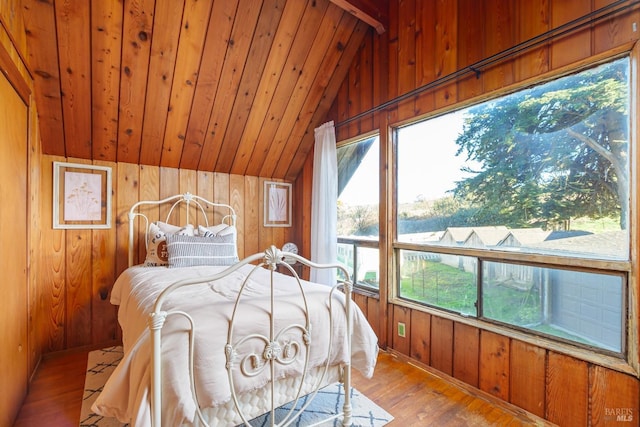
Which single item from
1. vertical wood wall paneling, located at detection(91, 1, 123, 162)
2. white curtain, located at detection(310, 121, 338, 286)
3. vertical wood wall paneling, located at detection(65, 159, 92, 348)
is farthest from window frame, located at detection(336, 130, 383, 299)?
vertical wood wall paneling, located at detection(65, 159, 92, 348)

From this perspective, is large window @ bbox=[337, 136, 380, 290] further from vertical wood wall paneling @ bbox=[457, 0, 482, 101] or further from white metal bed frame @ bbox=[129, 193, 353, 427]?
white metal bed frame @ bbox=[129, 193, 353, 427]

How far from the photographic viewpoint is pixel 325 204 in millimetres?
3164

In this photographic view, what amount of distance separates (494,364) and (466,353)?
7.4 inches

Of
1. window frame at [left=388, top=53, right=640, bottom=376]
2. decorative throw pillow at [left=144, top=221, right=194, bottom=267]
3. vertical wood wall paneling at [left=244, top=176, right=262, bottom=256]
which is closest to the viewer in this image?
window frame at [left=388, top=53, right=640, bottom=376]

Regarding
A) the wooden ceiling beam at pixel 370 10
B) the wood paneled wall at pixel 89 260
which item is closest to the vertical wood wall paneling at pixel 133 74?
the wood paneled wall at pixel 89 260

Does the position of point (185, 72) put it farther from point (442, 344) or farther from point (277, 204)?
point (442, 344)

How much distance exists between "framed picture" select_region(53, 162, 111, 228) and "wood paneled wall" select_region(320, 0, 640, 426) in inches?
96.6

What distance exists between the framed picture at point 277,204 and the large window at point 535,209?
1.83 m

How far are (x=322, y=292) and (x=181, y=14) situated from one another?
7.17 ft

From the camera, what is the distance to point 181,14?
2170mm

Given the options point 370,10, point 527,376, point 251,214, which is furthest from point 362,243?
point 370,10

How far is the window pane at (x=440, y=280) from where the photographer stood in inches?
84.7

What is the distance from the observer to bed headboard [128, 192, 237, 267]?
9.34ft

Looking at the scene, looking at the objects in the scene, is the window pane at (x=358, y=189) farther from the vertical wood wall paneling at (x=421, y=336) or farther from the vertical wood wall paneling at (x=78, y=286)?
the vertical wood wall paneling at (x=78, y=286)
